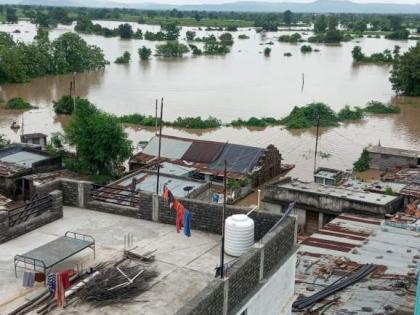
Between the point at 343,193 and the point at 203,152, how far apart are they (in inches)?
311

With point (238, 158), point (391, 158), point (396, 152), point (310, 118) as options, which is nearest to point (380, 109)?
point (310, 118)

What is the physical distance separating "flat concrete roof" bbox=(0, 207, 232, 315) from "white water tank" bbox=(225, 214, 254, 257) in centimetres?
17

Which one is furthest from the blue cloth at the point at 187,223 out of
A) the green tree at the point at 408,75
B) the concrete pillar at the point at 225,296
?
the green tree at the point at 408,75

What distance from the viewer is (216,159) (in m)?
24.8

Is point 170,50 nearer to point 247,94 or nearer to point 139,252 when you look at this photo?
point 247,94

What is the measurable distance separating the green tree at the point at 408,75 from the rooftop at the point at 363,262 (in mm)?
35136

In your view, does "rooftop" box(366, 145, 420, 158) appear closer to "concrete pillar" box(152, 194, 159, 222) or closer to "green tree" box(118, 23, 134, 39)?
"concrete pillar" box(152, 194, 159, 222)

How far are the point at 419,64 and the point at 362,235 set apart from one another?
1446 inches

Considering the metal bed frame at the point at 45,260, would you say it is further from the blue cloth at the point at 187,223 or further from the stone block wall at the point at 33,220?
the blue cloth at the point at 187,223

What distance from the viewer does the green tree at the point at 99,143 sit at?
924 inches

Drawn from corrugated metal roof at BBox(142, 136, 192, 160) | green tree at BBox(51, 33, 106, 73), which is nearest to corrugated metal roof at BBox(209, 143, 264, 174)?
corrugated metal roof at BBox(142, 136, 192, 160)

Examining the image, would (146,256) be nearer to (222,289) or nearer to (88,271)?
(88,271)

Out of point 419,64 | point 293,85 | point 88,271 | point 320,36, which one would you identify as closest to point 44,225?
point 88,271

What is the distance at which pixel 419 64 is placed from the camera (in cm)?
4831
